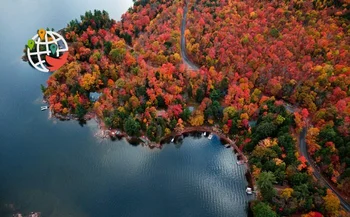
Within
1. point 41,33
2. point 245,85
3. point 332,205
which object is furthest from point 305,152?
point 41,33

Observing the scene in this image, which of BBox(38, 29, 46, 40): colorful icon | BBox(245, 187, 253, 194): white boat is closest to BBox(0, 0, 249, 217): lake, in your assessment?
BBox(245, 187, 253, 194): white boat

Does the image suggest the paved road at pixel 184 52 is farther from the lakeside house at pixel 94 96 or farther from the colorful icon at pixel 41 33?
the colorful icon at pixel 41 33

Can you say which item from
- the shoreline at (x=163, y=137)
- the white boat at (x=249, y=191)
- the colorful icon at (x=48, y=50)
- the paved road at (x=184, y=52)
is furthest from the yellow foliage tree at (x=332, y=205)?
the colorful icon at (x=48, y=50)

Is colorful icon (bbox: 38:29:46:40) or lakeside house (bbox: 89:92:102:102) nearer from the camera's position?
colorful icon (bbox: 38:29:46:40)

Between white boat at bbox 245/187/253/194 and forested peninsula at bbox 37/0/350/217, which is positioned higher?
forested peninsula at bbox 37/0/350/217

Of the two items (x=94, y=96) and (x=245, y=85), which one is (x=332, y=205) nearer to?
(x=245, y=85)

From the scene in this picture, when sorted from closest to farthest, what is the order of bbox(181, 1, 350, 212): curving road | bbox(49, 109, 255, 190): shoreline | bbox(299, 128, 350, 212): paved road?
bbox(299, 128, 350, 212): paved road, bbox(181, 1, 350, 212): curving road, bbox(49, 109, 255, 190): shoreline

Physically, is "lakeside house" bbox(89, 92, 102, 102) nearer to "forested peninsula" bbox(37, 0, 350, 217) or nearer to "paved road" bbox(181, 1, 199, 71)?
"forested peninsula" bbox(37, 0, 350, 217)

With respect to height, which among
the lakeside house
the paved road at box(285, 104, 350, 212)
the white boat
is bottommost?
the white boat

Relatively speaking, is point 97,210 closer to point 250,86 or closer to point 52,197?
point 52,197

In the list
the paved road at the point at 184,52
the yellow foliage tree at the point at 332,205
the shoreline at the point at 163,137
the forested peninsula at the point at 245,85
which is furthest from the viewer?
the paved road at the point at 184,52
